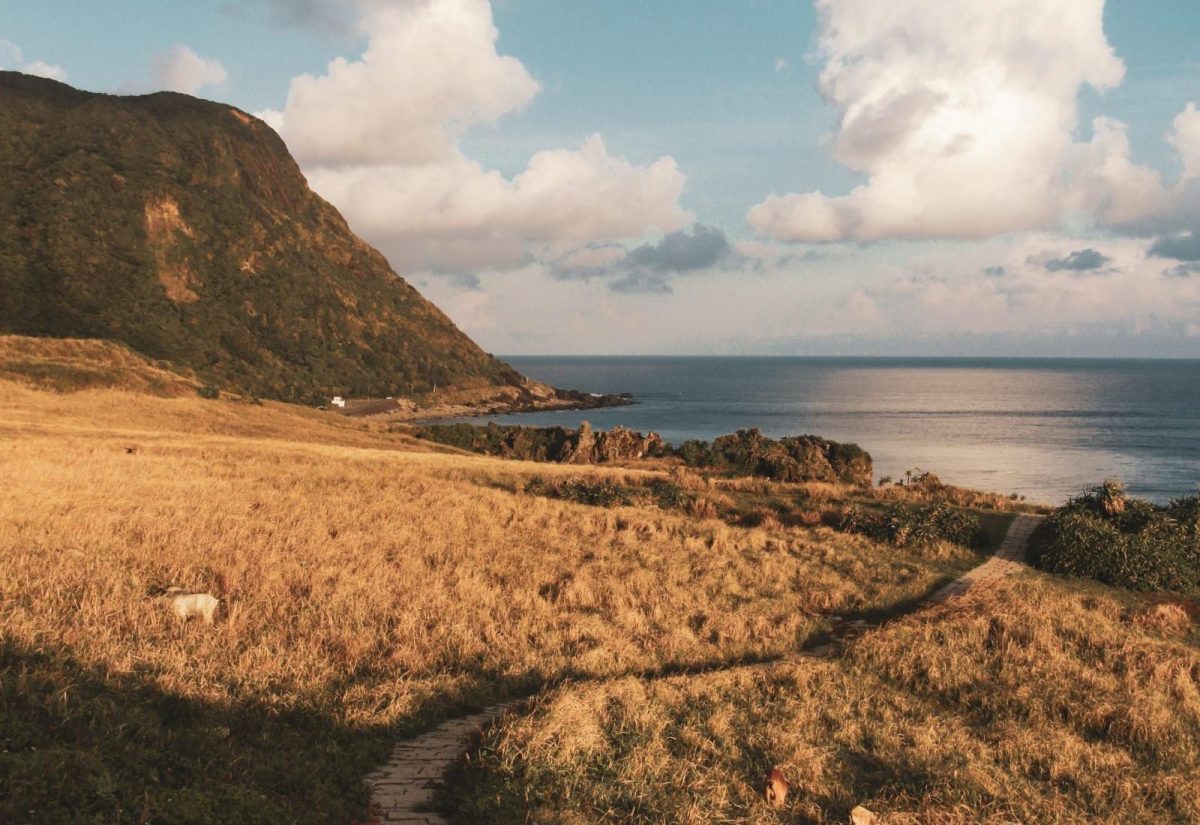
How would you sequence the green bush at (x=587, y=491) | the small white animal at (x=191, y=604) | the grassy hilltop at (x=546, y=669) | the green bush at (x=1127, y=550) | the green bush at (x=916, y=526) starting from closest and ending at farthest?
the grassy hilltop at (x=546, y=669), the small white animal at (x=191, y=604), the green bush at (x=1127, y=550), the green bush at (x=916, y=526), the green bush at (x=587, y=491)

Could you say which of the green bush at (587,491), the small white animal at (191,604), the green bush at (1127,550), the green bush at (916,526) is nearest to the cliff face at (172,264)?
the green bush at (587,491)

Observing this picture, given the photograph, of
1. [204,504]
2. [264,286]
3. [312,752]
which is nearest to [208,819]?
[312,752]

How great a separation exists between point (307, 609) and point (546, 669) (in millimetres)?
4658

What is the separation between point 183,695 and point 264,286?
177 meters

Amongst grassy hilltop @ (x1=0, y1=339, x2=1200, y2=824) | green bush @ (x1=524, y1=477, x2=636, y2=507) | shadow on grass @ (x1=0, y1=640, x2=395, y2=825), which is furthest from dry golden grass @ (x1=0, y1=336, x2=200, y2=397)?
shadow on grass @ (x1=0, y1=640, x2=395, y2=825)

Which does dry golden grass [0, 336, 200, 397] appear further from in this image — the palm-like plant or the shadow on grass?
the palm-like plant

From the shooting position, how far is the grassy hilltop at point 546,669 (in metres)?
8.39

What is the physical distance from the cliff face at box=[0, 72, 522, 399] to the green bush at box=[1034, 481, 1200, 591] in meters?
125

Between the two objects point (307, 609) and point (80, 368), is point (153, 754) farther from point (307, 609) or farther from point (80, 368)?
point (80, 368)

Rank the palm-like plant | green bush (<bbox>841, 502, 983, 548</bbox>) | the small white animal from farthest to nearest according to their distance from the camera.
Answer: the palm-like plant
green bush (<bbox>841, 502, 983, 548</bbox>)
the small white animal

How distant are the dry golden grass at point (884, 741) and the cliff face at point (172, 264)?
12523 centimetres

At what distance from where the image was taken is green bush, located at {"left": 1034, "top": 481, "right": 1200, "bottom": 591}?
21.0 metres

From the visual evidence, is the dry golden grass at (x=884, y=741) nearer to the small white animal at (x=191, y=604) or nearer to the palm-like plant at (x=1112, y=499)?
the small white animal at (x=191, y=604)

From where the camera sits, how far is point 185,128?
7697 inches
